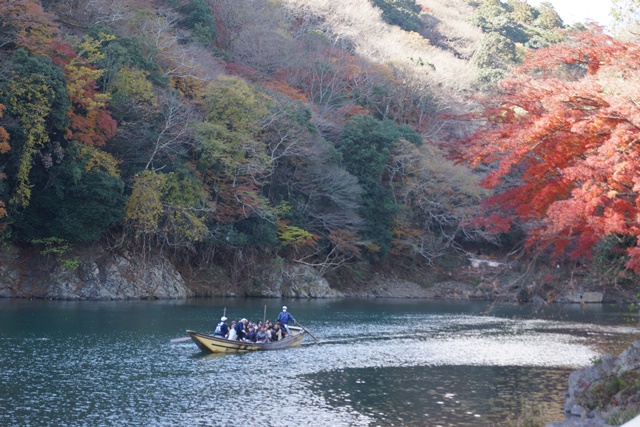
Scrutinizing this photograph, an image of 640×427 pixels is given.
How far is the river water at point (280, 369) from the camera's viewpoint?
14.2 meters

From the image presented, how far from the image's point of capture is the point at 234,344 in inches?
870

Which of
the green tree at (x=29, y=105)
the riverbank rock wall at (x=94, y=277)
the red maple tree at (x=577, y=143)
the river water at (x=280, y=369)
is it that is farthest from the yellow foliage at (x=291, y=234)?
the red maple tree at (x=577, y=143)

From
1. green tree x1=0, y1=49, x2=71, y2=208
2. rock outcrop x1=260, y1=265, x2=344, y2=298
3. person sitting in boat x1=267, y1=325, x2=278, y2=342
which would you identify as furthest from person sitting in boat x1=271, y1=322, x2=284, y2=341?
rock outcrop x1=260, y1=265, x2=344, y2=298

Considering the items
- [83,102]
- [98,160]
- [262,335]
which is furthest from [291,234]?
[262,335]

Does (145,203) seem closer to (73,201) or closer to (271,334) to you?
(73,201)

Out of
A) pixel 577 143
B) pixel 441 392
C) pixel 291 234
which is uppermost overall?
pixel 577 143

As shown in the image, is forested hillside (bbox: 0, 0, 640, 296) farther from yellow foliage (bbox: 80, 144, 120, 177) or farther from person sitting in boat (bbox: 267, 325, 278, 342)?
person sitting in boat (bbox: 267, 325, 278, 342)

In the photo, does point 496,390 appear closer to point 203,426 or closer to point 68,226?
point 203,426

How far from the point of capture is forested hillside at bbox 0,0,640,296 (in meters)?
28.1

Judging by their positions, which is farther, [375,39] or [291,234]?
[375,39]

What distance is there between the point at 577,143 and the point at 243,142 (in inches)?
995

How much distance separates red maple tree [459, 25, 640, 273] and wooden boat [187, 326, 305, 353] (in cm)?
992

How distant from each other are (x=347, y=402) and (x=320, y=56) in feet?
145

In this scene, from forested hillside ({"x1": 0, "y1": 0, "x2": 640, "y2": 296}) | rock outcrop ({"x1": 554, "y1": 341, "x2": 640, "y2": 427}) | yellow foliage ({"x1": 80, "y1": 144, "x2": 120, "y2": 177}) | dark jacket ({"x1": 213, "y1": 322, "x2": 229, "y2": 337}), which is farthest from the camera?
yellow foliage ({"x1": 80, "y1": 144, "x2": 120, "y2": 177})
